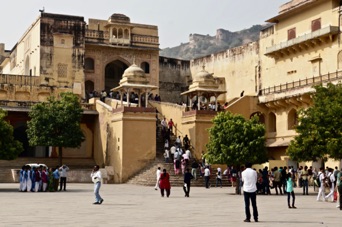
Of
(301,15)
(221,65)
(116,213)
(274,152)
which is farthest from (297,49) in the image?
(116,213)

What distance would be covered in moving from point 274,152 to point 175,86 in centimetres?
1507

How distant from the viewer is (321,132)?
2442cm

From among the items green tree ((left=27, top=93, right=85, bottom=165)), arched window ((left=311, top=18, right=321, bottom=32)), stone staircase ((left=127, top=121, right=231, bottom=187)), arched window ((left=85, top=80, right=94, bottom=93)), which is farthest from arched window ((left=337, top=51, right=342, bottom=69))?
arched window ((left=85, top=80, right=94, bottom=93))

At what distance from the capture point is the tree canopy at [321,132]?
2411 cm

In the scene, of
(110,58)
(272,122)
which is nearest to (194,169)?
(272,122)

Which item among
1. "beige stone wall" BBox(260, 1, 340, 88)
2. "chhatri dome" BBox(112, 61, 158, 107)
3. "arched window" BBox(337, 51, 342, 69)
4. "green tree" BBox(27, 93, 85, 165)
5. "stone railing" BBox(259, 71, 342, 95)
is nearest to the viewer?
"stone railing" BBox(259, 71, 342, 95)

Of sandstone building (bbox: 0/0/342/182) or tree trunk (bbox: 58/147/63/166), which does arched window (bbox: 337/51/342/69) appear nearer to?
sandstone building (bbox: 0/0/342/182)

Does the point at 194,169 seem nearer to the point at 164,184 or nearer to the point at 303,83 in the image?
the point at 164,184

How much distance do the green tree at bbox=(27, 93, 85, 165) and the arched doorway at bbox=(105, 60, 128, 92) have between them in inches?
629

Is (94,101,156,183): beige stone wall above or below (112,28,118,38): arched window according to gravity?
below

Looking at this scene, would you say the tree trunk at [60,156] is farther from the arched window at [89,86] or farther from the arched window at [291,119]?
the arched window at [291,119]

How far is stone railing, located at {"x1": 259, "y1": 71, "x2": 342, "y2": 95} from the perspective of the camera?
3473cm

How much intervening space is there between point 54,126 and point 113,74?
17794 millimetres

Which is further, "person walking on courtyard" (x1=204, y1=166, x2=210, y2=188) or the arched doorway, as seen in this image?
the arched doorway
